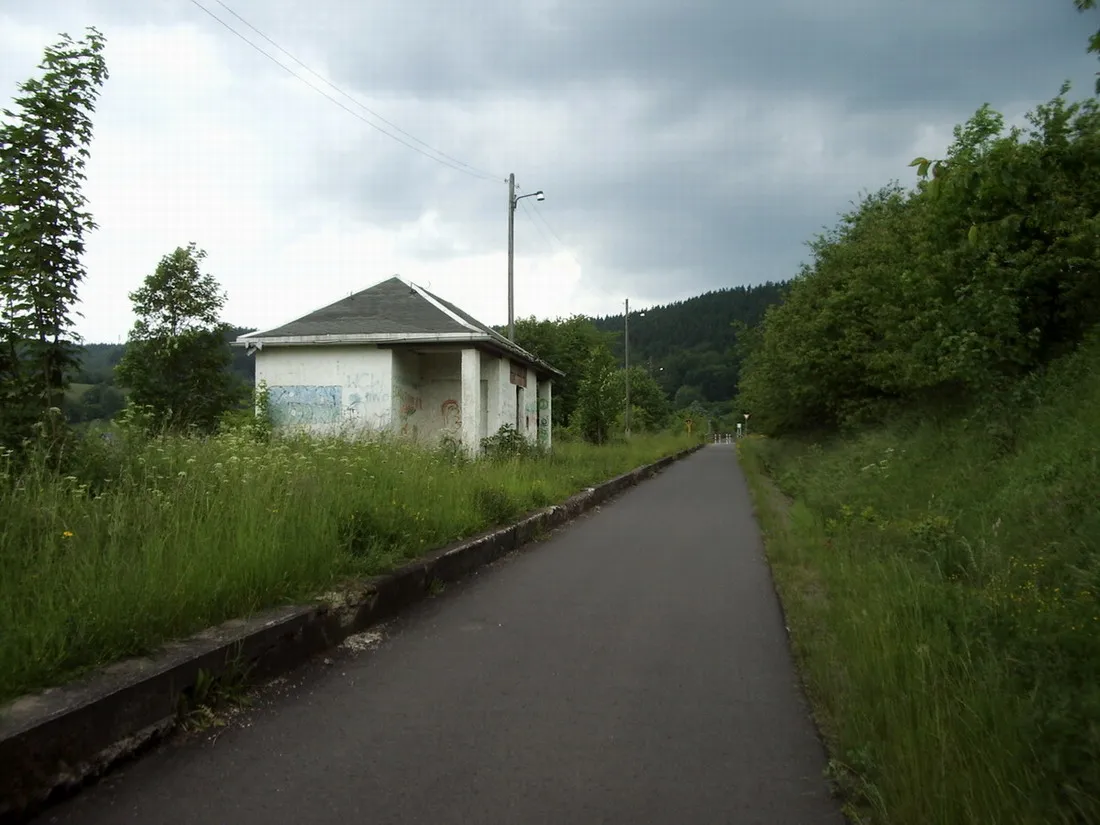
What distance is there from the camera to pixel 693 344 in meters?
111

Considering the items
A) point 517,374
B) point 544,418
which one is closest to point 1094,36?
point 517,374

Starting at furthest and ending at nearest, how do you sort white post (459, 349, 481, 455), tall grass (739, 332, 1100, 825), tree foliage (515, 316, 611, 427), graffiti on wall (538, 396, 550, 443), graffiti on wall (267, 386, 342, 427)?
tree foliage (515, 316, 611, 427) → graffiti on wall (538, 396, 550, 443) → graffiti on wall (267, 386, 342, 427) → white post (459, 349, 481, 455) → tall grass (739, 332, 1100, 825)

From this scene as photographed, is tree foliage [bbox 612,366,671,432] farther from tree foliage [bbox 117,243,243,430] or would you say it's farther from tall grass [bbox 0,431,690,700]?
tall grass [bbox 0,431,690,700]

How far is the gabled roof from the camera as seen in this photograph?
55.3 ft

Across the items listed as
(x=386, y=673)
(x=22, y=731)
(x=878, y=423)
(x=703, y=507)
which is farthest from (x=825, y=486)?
(x=22, y=731)

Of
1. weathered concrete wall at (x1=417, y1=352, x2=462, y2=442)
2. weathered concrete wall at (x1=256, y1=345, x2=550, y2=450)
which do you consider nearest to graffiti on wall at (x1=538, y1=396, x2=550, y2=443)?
weathered concrete wall at (x1=417, y1=352, x2=462, y2=442)

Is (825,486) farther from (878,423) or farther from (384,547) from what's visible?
(384,547)

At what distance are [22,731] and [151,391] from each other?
1254 inches

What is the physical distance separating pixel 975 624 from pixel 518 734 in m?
Answer: 2.27

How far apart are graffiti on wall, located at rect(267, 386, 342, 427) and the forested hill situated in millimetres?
83952

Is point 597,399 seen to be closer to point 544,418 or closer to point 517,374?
point 544,418

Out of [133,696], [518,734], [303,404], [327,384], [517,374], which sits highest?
[517,374]

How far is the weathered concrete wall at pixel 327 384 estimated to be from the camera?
1712 cm

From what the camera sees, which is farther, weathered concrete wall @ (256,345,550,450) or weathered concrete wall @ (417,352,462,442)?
weathered concrete wall @ (417,352,462,442)
